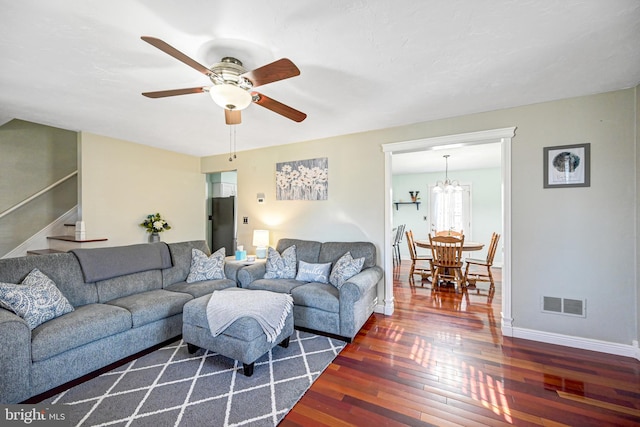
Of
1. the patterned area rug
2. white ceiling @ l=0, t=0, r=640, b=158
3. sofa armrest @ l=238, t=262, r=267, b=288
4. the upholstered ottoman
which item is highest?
white ceiling @ l=0, t=0, r=640, b=158

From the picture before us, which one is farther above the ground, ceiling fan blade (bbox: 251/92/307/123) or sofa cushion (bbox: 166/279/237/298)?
ceiling fan blade (bbox: 251/92/307/123)

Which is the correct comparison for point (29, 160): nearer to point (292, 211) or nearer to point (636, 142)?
point (292, 211)

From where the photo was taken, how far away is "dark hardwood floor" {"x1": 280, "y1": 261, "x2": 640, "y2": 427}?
171cm

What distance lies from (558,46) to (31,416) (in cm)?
402

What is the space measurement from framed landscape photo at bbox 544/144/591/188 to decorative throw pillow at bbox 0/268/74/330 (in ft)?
14.9

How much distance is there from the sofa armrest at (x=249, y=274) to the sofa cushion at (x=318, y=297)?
66cm

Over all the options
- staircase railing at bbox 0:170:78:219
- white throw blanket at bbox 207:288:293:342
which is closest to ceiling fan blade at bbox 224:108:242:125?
white throw blanket at bbox 207:288:293:342

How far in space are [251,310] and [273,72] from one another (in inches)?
69.7

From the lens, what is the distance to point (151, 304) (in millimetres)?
2504

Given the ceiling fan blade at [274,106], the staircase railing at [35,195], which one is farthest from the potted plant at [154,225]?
the ceiling fan blade at [274,106]

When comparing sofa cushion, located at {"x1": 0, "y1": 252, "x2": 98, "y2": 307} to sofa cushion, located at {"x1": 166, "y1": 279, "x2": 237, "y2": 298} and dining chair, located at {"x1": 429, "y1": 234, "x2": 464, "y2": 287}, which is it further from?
dining chair, located at {"x1": 429, "y1": 234, "x2": 464, "y2": 287}

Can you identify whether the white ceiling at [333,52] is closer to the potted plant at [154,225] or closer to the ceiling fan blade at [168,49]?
the ceiling fan blade at [168,49]

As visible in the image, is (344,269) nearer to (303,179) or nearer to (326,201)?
(326,201)

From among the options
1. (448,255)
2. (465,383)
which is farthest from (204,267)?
(448,255)
